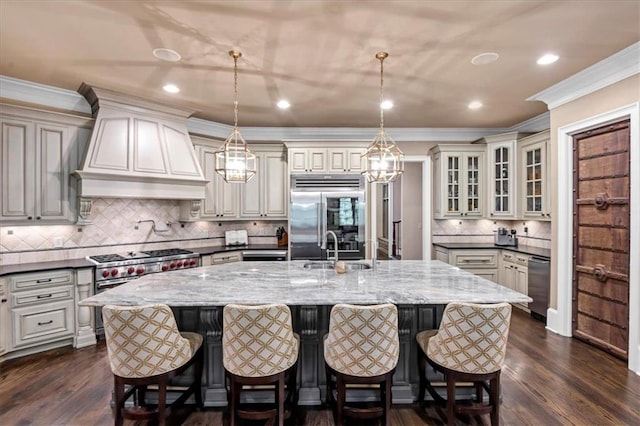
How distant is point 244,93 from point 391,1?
2.12 meters

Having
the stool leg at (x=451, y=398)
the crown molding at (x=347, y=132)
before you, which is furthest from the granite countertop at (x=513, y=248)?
the stool leg at (x=451, y=398)

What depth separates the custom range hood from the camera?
12.1 ft

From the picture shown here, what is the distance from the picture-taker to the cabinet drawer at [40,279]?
10.4 ft

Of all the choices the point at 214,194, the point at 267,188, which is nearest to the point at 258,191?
the point at 267,188

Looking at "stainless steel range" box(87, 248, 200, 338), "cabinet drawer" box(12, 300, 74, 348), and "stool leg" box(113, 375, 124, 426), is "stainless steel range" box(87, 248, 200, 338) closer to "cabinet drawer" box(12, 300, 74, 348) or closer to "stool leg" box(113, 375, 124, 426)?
"cabinet drawer" box(12, 300, 74, 348)

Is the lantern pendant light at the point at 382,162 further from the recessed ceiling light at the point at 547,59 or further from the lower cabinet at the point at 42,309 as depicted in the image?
the lower cabinet at the point at 42,309

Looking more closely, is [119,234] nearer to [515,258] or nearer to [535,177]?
[515,258]

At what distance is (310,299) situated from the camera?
215 centimetres

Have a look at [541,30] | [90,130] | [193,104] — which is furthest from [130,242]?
[541,30]

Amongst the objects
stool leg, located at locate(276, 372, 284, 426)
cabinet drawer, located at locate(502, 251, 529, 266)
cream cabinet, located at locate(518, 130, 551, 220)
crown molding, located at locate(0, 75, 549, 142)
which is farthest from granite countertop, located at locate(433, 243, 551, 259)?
stool leg, located at locate(276, 372, 284, 426)

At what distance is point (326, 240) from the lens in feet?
16.5

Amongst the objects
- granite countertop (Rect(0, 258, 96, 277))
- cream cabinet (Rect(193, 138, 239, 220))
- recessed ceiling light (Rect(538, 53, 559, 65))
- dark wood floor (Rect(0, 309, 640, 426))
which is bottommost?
dark wood floor (Rect(0, 309, 640, 426))

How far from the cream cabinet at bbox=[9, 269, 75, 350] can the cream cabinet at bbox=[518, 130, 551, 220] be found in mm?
5732

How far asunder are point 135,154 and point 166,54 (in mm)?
1551
